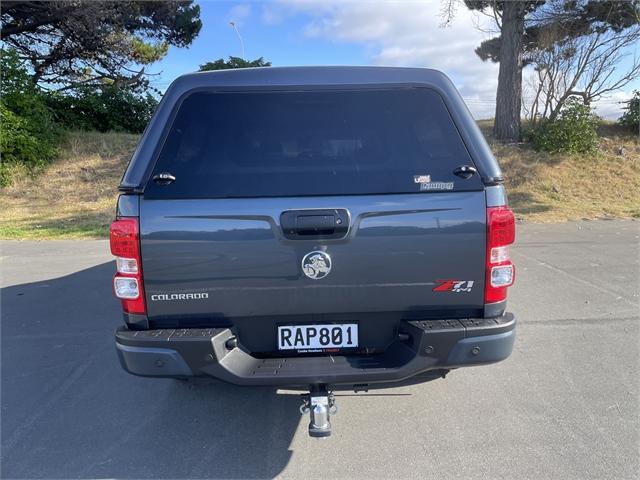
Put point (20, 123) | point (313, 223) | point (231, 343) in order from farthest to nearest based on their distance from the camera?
point (20, 123) → point (231, 343) → point (313, 223)

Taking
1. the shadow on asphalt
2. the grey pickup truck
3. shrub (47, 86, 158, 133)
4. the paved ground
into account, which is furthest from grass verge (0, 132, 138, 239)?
the grey pickup truck

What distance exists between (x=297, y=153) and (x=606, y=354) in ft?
10.4

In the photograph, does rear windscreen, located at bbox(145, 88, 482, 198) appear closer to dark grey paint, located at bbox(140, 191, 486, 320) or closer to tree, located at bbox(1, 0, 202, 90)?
dark grey paint, located at bbox(140, 191, 486, 320)

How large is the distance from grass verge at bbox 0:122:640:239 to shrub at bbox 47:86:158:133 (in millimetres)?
1347

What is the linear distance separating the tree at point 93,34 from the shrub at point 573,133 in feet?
48.7

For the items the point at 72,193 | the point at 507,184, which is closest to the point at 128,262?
the point at 507,184

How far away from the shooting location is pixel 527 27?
15.2 m

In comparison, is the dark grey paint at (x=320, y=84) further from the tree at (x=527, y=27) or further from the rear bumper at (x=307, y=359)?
Answer: the tree at (x=527, y=27)

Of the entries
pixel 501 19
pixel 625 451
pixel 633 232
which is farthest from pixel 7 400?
pixel 501 19

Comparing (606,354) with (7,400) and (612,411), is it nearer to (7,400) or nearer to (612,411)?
(612,411)

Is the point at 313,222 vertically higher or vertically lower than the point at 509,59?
lower

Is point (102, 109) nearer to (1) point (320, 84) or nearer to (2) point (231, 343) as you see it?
(1) point (320, 84)

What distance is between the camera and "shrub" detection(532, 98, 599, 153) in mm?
14086

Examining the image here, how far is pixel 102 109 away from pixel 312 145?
1790 cm
